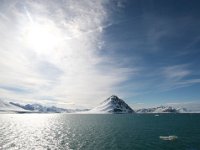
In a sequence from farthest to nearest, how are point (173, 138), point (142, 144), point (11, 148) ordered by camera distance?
point (173, 138) < point (142, 144) < point (11, 148)

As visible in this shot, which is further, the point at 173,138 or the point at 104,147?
the point at 173,138

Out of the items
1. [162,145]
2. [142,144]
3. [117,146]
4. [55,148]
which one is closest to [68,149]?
[55,148]

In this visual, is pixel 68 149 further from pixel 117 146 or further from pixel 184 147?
pixel 184 147

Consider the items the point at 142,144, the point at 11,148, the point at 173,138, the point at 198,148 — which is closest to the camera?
the point at 198,148

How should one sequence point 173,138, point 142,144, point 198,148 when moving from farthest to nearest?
point 173,138 → point 142,144 → point 198,148

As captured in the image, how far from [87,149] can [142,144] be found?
21136mm

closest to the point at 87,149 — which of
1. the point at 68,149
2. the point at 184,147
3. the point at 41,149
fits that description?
the point at 68,149

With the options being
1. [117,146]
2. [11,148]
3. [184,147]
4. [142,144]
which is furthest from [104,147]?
[11,148]

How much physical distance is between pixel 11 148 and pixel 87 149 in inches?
1053

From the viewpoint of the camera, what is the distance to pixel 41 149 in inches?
2650

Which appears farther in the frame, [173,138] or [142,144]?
[173,138]

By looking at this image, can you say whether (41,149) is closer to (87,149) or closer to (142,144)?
(87,149)

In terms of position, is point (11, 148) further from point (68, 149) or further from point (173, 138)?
point (173, 138)

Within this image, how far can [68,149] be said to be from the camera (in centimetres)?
6606
